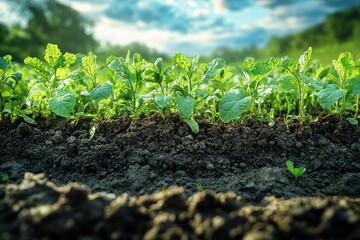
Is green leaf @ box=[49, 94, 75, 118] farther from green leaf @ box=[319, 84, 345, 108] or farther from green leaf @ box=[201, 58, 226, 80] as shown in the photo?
green leaf @ box=[319, 84, 345, 108]

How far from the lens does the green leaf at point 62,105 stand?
101 inches

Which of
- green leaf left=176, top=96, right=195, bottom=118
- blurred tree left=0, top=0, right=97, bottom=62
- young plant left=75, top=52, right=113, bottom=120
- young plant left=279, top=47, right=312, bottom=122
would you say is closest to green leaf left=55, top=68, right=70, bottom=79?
young plant left=75, top=52, right=113, bottom=120

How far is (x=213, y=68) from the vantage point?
284cm

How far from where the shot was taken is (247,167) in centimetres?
250

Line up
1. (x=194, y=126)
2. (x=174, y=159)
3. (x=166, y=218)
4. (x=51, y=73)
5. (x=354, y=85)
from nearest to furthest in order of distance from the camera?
(x=166, y=218)
(x=174, y=159)
(x=194, y=126)
(x=354, y=85)
(x=51, y=73)

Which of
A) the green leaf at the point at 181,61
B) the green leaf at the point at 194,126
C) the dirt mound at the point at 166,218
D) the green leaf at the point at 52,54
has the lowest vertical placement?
the dirt mound at the point at 166,218

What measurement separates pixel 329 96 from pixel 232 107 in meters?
0.71

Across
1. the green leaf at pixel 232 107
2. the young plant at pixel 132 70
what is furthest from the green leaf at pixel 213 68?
the young plant at pixel 132 70

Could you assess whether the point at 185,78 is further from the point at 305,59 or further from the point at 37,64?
the point at 37,64

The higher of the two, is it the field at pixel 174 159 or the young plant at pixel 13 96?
the young plant at pixel 13 96

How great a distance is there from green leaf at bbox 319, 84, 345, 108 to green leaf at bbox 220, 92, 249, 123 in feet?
1.80

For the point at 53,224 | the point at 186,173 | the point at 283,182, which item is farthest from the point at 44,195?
the point at 283,182

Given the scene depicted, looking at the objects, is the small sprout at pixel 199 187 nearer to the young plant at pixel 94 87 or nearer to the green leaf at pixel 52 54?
the young plant at pixel 94 87

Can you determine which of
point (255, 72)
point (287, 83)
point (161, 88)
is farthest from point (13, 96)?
point (287, 83)
